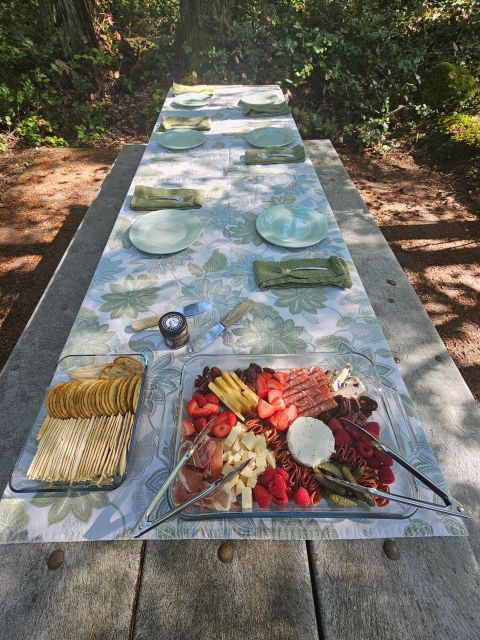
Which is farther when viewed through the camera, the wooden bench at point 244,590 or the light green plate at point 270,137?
the light green plate at point 270,137

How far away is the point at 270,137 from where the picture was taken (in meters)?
3.04

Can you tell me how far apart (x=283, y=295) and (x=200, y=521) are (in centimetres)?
107

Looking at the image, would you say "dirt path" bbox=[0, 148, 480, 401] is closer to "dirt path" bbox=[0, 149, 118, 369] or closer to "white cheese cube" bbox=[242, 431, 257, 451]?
"dirt path" bbox=[0, 149, 118, 369]

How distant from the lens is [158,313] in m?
1.79

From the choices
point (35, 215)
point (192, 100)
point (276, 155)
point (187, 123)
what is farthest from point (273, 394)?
point (35, 215)

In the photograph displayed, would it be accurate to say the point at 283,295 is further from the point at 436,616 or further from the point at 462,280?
the point at 462,280

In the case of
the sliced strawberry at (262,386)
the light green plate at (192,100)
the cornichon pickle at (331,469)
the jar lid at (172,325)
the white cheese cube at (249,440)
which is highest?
the light green plate at (192,100)

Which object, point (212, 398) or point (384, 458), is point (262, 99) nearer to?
point (212, 398)

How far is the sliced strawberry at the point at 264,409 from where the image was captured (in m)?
1.31

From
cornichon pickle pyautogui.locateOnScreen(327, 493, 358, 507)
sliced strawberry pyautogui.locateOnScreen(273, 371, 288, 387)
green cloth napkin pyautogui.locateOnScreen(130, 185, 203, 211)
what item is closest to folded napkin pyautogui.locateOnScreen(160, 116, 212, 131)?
green cloth napkin pyautogui.locateOnScreen(130, 185, 203, 211)

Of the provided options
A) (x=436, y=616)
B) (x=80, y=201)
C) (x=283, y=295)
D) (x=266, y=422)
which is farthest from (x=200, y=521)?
(x=80, y=201)

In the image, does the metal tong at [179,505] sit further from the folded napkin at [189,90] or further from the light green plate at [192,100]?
the folded napkin at [189,90]

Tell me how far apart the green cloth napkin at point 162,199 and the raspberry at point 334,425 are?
64.7 inches

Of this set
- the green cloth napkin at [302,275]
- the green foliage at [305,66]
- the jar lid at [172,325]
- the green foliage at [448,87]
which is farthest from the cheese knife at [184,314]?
the green foliage at [448,87]
